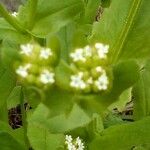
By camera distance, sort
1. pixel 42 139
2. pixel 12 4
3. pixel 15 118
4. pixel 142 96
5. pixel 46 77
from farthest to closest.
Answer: pixel 12 4
pixel 15 118
pixel 142 96
pixel 42 139
pixel 46 77

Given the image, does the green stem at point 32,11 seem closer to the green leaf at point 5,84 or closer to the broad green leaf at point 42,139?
the green leaf at point 5,84

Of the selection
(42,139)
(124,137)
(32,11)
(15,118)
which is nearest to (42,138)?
(42,139)

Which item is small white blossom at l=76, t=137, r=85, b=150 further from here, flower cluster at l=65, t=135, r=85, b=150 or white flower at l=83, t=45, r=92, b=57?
white flower at l=83, t=45, r=92, b=57

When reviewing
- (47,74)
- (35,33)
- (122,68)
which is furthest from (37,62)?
(35,33)

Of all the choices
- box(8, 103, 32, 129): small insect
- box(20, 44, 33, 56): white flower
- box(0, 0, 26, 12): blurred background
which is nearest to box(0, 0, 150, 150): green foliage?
box(20, 44, 33, 56): white flower

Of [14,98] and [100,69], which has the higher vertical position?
[14,98]

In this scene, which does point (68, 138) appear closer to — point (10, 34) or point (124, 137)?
point (124, 137)
